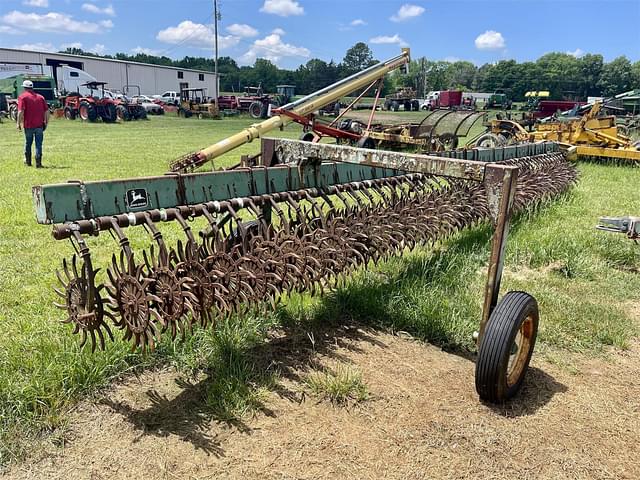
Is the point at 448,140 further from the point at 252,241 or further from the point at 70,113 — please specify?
the point at 70,113

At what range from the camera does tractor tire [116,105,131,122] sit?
24141 millimetres

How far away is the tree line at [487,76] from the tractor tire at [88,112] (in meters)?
44.3

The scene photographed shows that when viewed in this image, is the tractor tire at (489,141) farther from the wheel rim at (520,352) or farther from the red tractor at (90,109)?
the red tractor at (90,109)

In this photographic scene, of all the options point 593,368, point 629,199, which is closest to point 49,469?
point 593,368

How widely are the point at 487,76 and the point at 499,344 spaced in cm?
9570

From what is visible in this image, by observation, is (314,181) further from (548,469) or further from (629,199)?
(629,199)

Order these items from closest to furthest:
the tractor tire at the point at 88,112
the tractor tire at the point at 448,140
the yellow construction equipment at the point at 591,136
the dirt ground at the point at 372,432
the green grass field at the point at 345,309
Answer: the dirt ground at the point at 372,432 < the green grass field at the point at 345,309 < the yellow construction equipment at the point at 591,136 < the tractor tire at the point at 448,140 < the tractor tire at the point at 88,112

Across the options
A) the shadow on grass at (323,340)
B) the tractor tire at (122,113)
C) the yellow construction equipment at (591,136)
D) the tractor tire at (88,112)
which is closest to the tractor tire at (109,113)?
the tractor tire at (88,112)

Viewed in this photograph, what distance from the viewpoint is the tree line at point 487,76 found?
71.2 meters

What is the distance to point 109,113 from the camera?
2344 cm

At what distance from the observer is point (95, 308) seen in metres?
2.12

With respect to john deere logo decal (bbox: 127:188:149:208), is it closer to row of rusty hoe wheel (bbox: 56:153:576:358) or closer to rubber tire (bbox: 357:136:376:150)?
row of rusty hoe wheel (bbox: 56:153:576:358)

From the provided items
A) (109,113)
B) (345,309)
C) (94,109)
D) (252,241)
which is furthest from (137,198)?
(109,113)

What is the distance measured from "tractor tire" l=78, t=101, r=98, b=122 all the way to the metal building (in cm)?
2224
